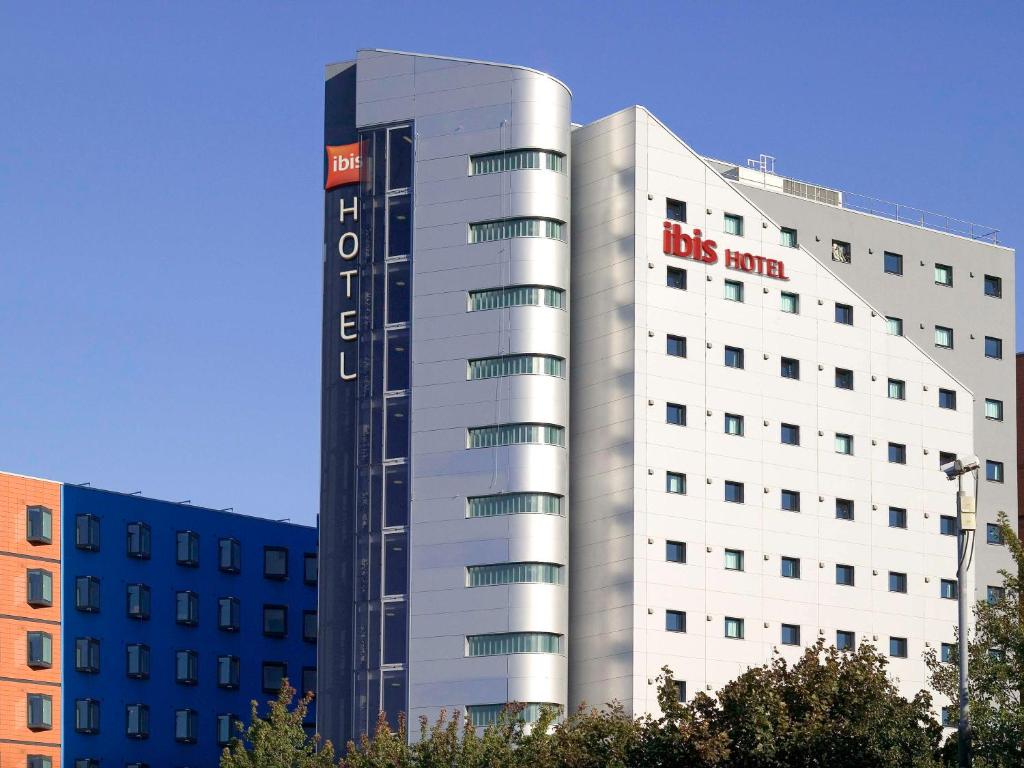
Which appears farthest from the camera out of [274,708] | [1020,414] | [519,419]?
[1020,414]

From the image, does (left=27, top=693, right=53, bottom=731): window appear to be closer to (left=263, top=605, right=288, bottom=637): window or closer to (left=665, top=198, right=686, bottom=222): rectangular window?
(left=263, top=605, right=288, bottom=637): window

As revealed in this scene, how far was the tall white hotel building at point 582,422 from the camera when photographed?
10856 cm

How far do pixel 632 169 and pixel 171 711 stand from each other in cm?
5058

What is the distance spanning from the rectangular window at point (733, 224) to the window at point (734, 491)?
1351 centimetres

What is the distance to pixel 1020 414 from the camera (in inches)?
5187

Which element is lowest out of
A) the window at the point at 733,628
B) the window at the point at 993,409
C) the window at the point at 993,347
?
the window at the point at 733,628

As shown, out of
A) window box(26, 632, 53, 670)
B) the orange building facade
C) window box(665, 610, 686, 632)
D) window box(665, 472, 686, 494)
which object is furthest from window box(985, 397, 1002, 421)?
window box(26, 632, 53, 670)

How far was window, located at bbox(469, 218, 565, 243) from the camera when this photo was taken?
366 feet

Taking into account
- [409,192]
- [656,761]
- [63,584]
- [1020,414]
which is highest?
[409,192]

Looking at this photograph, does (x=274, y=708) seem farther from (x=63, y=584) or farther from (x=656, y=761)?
(x=63, y=584)

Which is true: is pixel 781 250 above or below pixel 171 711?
above

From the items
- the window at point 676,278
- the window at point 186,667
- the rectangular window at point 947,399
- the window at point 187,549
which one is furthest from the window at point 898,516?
the window at point 186,667

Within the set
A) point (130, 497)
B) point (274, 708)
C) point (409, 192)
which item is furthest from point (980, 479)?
point (130, 497)

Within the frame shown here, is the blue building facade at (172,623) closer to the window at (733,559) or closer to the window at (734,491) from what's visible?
the window at (733,559)
